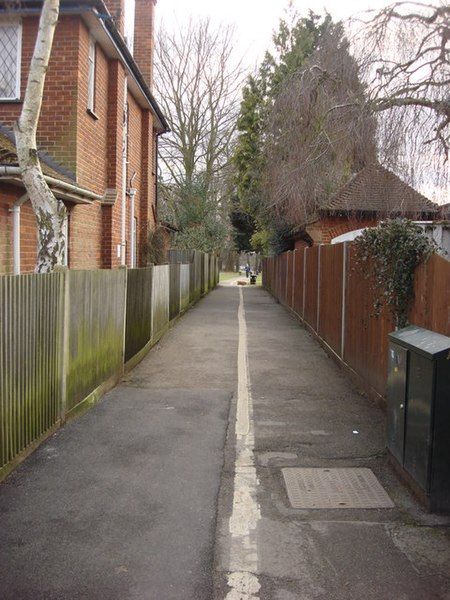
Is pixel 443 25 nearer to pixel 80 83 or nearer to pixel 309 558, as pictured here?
pixel 80 83

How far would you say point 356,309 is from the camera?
8453mm

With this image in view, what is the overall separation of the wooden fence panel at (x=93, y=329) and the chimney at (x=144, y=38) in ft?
44.5

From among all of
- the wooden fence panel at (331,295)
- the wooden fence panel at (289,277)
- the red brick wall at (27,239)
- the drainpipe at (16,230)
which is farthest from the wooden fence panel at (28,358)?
the wooden fence panel at (289,277)

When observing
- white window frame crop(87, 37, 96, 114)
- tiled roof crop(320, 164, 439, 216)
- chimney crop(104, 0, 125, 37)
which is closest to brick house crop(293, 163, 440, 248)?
tiled roof crop(320, 164, 439, 216)

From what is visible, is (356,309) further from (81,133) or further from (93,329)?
(81,133)

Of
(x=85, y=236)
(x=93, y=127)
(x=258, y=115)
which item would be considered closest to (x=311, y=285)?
(x=85, y=236)

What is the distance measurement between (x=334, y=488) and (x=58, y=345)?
2.85 meters

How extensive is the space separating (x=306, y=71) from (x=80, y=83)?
172 inches

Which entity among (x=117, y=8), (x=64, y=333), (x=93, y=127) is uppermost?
(x=117, y=8)

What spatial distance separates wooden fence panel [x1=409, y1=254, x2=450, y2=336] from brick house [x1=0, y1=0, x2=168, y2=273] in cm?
553

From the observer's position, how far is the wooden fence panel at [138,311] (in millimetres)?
8938

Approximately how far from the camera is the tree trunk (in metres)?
6.50

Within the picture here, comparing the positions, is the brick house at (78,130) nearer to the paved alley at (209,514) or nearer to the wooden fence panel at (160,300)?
the wooden fence panel at (160,300)

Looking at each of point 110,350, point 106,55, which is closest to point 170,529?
point 110,350
